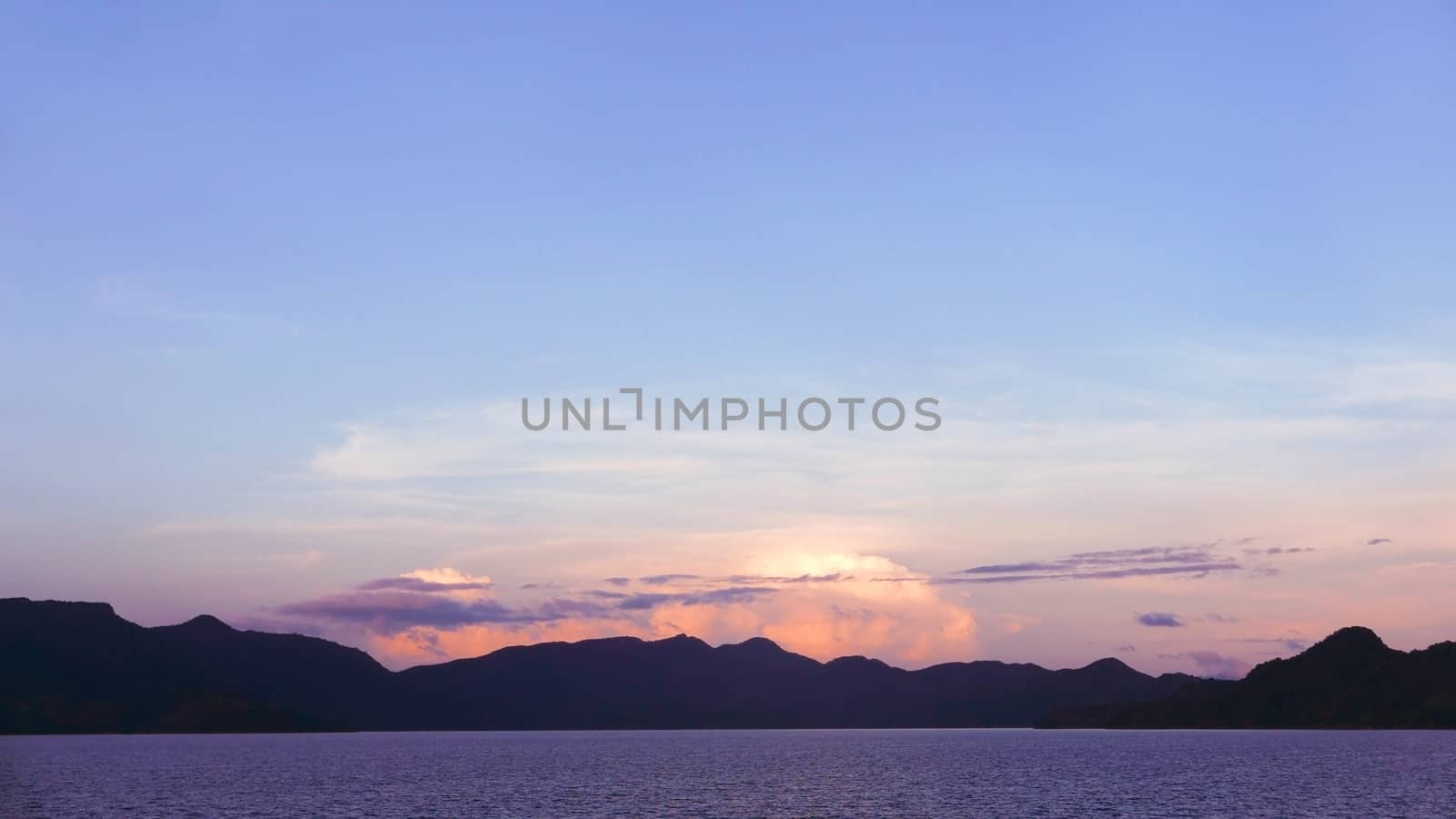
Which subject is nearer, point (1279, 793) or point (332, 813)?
point (332, 813)

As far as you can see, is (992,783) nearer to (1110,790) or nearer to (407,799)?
→ (1110,790)

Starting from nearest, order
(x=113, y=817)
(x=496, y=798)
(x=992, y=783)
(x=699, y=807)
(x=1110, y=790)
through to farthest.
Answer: (x=113, y=817) < (x=699, y=807) < (x=496, y=798) < (x=1110, y=790) < (x=992, y=783)

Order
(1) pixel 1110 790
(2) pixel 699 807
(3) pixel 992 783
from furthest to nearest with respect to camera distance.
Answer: (3) pixel 992 783
(1) pixel 1110 790
(2) pixel 699 807

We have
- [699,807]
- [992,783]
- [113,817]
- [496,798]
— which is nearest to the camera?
[113,817]

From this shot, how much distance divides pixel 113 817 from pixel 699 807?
60.9 metres

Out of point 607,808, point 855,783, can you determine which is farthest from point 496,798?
point 855,783

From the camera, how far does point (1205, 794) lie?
15850cm

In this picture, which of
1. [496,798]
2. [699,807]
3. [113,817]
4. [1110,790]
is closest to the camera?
[113,817]

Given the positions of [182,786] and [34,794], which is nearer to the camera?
[34,794]

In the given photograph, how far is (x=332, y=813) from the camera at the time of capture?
134750 mm

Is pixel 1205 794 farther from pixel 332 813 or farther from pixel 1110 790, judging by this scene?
pixel 332 813

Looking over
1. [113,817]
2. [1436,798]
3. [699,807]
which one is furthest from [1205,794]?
[113,817]

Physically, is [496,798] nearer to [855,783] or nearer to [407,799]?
[407,799]

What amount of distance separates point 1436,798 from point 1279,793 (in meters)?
17.8
